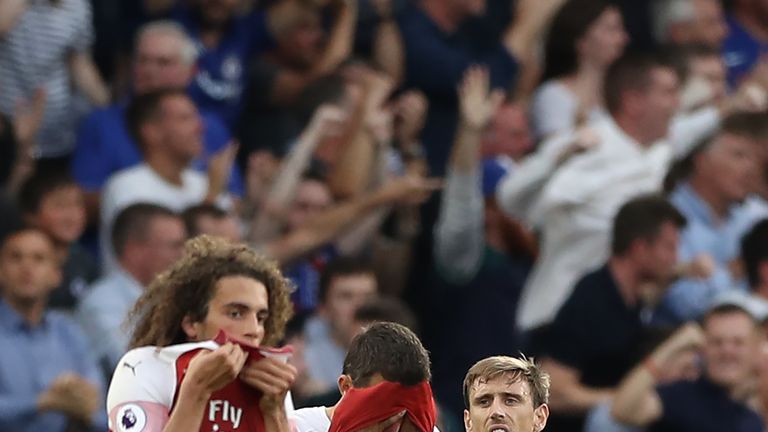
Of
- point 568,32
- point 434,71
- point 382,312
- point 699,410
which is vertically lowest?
point 699,410

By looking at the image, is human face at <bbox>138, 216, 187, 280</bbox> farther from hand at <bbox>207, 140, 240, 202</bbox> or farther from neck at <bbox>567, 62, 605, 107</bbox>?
neck at <bbox>567, 62, 605, 107</bbox>

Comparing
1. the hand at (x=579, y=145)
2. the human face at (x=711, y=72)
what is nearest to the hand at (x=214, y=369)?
the hand at (x=579, y=145)

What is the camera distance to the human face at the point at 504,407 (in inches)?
186

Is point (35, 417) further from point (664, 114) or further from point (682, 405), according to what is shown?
point (664, 114)

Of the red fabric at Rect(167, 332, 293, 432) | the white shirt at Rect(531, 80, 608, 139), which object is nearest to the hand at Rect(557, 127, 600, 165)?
the white shirt at Rect(531, 80, 608, 139)

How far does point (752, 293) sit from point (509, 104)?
74.5 inches

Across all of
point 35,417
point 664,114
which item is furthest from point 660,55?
point 35,417

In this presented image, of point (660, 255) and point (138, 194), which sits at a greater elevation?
point (138, 194)

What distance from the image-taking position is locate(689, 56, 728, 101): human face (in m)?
12.5

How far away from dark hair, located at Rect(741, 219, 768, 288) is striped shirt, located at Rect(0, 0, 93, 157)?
3.39m

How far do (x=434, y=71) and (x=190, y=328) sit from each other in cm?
551

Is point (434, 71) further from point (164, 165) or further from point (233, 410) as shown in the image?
point (233, 410)

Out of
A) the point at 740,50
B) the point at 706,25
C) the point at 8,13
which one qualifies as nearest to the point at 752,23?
the point at 740,50

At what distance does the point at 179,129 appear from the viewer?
9.68 metres
